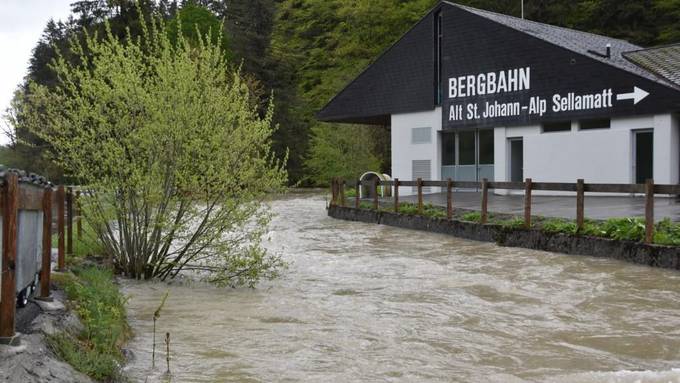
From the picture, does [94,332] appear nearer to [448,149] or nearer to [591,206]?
[591,206]

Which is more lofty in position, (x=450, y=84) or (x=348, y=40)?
(x=348, y=40)

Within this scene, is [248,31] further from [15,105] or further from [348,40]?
[15,105]

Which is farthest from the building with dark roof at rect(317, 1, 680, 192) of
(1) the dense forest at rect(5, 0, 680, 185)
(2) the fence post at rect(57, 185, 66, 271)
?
(2) the fence post at rect(57, 185, 66, 271)

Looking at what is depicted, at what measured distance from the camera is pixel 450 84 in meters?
27.8

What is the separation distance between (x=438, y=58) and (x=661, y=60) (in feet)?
27.4

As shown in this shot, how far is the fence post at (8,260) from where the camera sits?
4.44 m

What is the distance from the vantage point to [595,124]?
23312 millimetres

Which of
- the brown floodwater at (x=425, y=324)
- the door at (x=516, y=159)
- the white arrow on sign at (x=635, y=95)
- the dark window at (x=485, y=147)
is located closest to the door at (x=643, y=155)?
the white arrow on sign at (x=635, y=95)

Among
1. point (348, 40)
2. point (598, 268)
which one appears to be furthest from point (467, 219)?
point (348, 40)

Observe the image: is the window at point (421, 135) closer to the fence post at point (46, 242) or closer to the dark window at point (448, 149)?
the dark window at point (448, 149)

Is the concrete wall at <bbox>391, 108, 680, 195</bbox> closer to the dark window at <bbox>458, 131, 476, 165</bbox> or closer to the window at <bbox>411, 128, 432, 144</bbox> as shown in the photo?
the window at <bbox>411, 128, 432, 144</bbox>

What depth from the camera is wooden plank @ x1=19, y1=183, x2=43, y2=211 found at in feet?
16.9

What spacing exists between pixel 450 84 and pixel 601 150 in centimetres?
682

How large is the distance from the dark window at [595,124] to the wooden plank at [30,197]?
20106 mm
